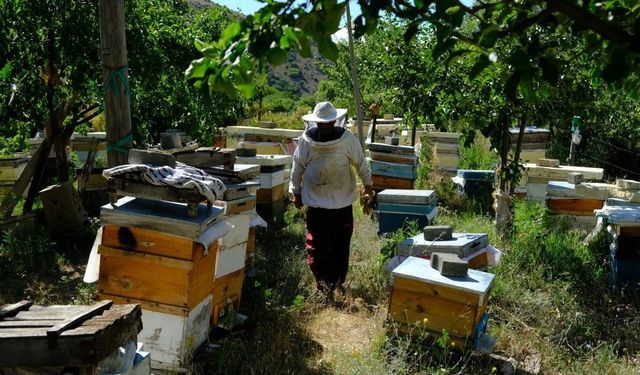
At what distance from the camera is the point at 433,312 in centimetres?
348

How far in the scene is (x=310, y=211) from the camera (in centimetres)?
471

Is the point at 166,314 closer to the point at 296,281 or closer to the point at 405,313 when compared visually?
the point at 405,313

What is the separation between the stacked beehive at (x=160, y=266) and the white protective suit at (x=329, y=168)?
4.94 feet

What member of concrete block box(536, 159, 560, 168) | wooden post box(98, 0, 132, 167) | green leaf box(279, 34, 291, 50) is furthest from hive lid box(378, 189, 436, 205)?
green leaf box(279, 34, 291, 50)

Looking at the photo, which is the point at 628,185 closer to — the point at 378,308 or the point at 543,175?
the point at 543,175

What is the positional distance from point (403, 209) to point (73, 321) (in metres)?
3.98

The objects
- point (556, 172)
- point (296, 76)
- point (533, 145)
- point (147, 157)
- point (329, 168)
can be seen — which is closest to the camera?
point (147, 157)

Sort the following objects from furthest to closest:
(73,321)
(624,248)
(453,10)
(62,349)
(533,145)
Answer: (533,145) < (624,248) < (73,321) < (62,349) < (453,10)

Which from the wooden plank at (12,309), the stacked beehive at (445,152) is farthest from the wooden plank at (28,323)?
the stacked beehive at (445,152)

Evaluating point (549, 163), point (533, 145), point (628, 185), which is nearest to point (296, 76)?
point (533, 145)

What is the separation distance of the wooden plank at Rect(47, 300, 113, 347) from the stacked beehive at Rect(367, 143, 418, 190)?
17.8 ft

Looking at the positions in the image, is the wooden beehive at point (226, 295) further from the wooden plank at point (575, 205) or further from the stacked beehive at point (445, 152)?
the stacked beehive at point (445, 152)

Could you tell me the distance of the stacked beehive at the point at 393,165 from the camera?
290 inches

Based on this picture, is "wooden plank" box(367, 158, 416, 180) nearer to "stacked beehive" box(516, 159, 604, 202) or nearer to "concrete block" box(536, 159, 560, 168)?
"stacked beehive" box(516, 159, 604, 202)
